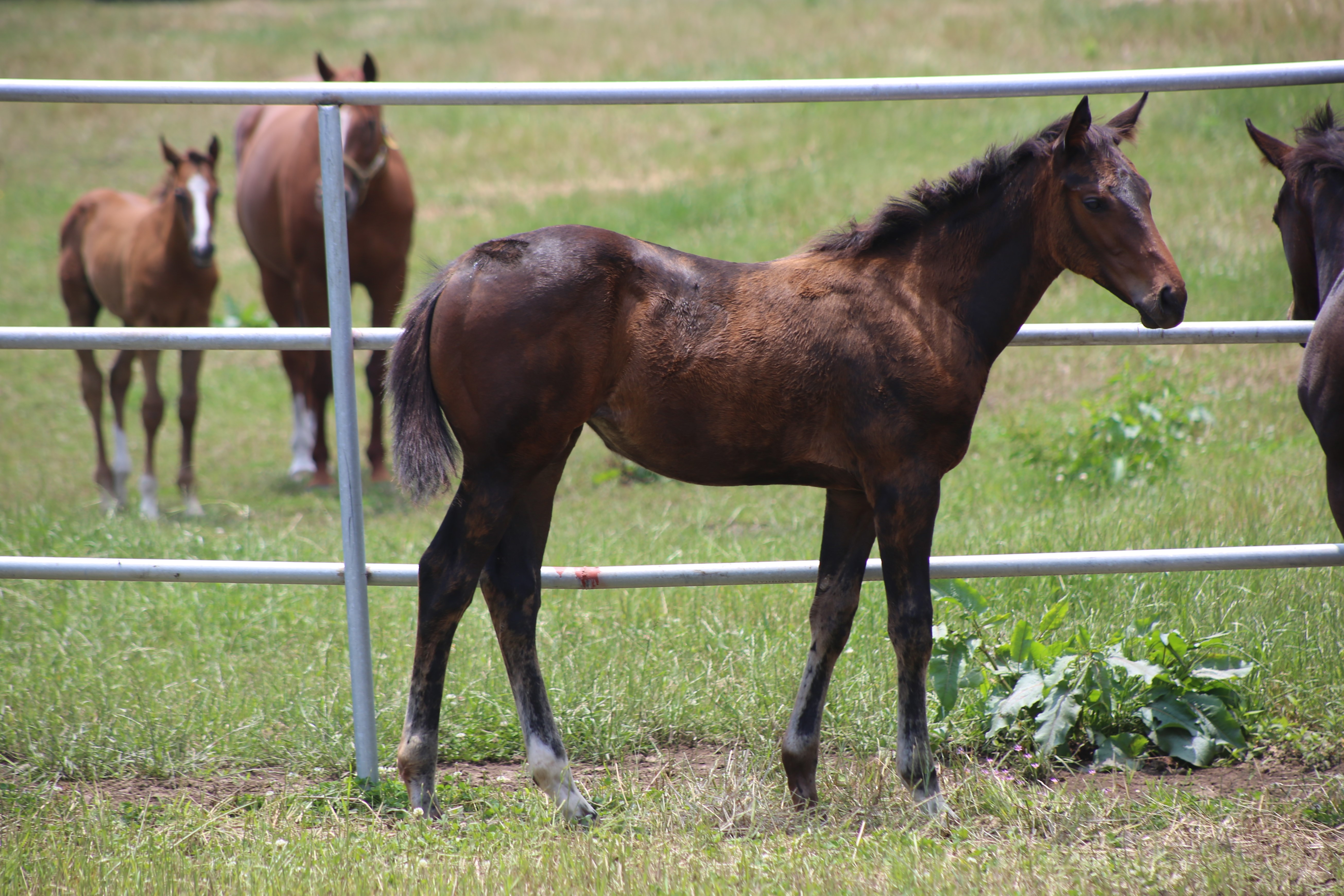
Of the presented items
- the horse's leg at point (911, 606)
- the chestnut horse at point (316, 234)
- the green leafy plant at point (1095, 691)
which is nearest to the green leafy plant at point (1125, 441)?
the green leafy plant at point (1095, 691)

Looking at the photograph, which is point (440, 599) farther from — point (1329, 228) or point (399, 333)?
point (1329, 228)

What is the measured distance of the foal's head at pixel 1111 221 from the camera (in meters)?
2.65

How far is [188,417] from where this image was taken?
770cm

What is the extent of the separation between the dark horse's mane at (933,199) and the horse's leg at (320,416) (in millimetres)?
5674

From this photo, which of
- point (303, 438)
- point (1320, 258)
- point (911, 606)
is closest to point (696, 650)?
point (911, 606)

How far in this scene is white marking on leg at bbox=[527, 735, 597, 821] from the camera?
297 centimetres

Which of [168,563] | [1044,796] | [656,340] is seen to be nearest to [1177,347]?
[1044,796]

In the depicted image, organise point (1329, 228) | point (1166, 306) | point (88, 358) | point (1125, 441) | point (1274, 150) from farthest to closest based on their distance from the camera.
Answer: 1. point (88, 358)
2. point (1125, 441)
3. point (1274, 150)
4. point (1329, 228)
5. point (1166, 306)

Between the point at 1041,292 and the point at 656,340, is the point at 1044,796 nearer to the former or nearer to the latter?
the point at 1041,292

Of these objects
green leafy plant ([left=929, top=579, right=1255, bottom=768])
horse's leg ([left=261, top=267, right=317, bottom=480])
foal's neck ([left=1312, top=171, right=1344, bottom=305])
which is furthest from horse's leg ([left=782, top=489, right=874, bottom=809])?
horse's leg ([left=261, top=267, right=317, bottom=480])

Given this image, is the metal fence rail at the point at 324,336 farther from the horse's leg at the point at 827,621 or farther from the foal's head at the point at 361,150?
the foal's head at the point at 361,150

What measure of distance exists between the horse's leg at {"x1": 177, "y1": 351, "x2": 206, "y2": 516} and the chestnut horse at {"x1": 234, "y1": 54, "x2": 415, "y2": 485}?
0.72 meters

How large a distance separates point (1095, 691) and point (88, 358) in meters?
7.34

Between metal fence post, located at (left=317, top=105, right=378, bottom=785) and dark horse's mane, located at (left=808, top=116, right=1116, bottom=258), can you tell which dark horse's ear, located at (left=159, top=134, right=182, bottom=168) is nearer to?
metal fence post, located at (left=317, top=105, right=378, bottom=785)
